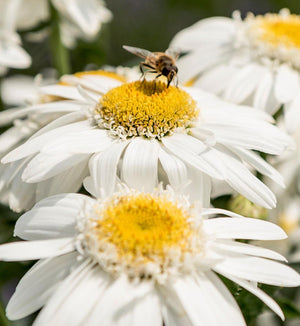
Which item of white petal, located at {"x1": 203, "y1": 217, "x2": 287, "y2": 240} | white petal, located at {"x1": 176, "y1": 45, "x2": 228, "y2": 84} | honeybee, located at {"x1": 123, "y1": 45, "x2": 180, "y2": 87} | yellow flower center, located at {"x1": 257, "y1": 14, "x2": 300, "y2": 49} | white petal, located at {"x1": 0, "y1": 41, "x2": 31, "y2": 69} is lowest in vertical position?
white petal, located at {"x1": 203, "y1": 217, "x2": 287, "y2": 240}

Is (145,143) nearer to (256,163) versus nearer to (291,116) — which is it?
(256,163)

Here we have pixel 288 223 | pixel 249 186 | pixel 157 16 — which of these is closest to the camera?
pixel 249 186

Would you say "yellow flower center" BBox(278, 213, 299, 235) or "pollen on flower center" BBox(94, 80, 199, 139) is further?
"yellow flower center" BBox(278, 213, 299, 235)

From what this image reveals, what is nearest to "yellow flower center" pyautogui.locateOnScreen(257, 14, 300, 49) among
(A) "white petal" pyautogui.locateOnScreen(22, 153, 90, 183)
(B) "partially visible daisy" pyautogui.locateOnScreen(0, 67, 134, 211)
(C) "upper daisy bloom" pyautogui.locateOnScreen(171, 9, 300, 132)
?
(C) "upper daisy bloom" pyautogui.locateOnScreen(171, 9, 300, 132)

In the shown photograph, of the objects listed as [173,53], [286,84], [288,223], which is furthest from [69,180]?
[288,223]

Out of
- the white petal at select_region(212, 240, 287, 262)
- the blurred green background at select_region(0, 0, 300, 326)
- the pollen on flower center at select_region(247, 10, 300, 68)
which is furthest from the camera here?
the blurred green background at select_region(0, 0, 300, 326)

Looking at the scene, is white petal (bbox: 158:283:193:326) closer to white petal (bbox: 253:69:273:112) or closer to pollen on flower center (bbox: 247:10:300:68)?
white petal (bbox: 253:69:273:112)
